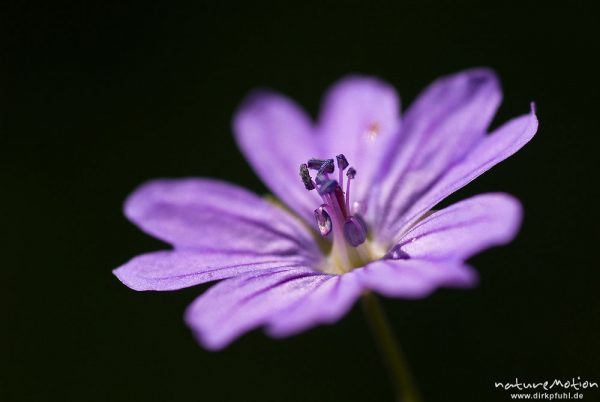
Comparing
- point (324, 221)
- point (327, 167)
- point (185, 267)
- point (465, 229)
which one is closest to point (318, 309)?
point (465, 229)

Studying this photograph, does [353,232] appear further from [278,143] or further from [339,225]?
[278,143]

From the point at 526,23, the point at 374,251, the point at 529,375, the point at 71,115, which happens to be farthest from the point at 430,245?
the point at 71,115

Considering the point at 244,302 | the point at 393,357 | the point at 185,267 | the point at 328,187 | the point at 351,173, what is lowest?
the point at 393,357

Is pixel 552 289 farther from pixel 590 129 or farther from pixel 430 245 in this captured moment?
pixel 430 245

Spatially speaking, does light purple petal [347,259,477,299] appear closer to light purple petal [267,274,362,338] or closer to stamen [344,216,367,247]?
light purple petal [267,274,362,338]

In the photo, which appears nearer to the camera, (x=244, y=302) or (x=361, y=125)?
(x=244, y=302)
